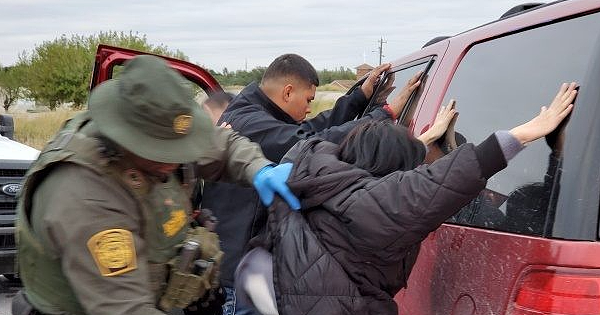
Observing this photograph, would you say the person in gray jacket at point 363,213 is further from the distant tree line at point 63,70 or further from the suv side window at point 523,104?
the distant tree line at point 63,70

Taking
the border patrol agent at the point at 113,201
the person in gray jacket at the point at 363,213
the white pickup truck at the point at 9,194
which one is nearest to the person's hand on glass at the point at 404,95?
the person in gray jacket at the point at 363,213

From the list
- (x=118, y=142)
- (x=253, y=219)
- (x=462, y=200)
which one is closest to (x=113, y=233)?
(x=118, y=142)

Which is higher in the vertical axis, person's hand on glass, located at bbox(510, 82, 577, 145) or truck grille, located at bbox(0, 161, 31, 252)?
person's hand on glass, located at bbox(510, 82, 577, 145)

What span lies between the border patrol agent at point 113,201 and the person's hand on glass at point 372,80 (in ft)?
5.92

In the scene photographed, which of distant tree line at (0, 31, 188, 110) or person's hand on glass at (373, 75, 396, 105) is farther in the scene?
distant tree line at (0, 31, 188, 110)

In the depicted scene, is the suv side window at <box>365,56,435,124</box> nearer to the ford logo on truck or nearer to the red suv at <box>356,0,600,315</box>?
the red suv at <box>356,0,600,315</box>

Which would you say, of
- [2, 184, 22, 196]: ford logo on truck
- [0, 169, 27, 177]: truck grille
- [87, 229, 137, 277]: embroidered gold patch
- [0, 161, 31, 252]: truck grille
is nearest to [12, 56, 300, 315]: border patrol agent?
[87, 229, 137, 277]: embroidered gold patch

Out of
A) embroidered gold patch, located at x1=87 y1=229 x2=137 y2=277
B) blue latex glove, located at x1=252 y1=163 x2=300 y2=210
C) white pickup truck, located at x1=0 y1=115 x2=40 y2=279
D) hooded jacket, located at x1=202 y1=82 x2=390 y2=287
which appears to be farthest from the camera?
white pickup truck, located at x1=0 y1=115 x2=40 y2=279

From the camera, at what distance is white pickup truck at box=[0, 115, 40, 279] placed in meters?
4.73

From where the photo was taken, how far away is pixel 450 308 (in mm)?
1777

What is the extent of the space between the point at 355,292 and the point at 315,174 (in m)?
0.36

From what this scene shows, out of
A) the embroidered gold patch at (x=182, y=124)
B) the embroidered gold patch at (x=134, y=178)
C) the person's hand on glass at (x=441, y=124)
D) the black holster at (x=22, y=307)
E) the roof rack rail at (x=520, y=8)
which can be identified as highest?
the roof rack rail at (x=520, y=8)

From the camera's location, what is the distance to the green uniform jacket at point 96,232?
1.44 meters

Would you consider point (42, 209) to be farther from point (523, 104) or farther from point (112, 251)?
point (523, 104)
